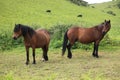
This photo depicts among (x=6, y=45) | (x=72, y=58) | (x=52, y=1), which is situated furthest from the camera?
(x=52, y=1)

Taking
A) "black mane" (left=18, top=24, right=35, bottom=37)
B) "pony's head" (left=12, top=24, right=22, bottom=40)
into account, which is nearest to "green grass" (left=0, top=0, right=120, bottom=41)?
"black mane" (left=18, top=24, right=35, bottom=37)

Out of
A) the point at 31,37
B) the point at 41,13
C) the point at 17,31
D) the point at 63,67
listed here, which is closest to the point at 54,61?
the point at 31,37

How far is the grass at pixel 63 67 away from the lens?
11.2m

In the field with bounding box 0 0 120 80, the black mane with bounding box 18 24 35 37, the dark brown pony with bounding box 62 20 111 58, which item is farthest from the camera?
the dark brown pony with bounding box 62 20 111 58

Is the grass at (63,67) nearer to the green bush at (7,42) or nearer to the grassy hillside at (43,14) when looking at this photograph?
the green bush at (7,42)

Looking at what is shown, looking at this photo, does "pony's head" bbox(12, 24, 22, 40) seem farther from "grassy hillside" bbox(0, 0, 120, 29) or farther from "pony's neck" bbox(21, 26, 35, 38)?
"grassy hillside" bbox(0, 0, 120, 29)

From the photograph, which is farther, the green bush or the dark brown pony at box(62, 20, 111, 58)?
the green bush

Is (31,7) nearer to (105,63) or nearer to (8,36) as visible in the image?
(8,36)

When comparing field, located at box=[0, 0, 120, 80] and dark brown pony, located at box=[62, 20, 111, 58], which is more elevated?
dark brown pony, located at box=[62, 20, 111, 58]

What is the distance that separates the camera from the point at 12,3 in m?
38.9

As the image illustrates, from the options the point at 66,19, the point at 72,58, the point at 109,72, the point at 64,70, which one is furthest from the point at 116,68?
the point at 66,19

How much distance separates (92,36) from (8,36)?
6.50 m

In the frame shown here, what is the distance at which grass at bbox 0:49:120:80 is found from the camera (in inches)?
439

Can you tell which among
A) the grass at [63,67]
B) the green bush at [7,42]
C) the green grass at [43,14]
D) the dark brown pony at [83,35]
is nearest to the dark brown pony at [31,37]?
the grass at [63,67]
